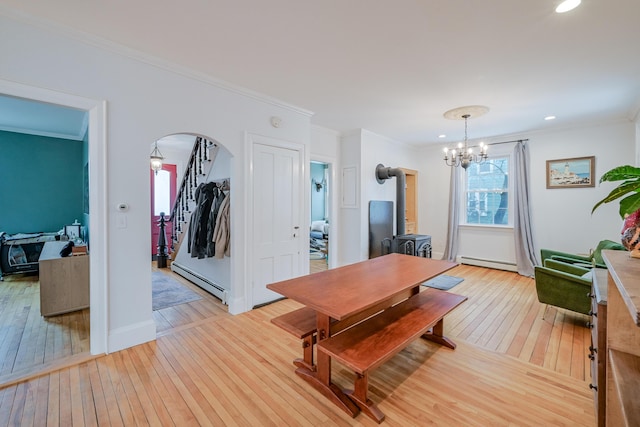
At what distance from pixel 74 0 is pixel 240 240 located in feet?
7.62

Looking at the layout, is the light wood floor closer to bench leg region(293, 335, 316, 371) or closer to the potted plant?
bench leg region(293, 335, 316, 371)

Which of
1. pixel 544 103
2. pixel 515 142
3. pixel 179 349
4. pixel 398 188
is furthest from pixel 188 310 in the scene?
pixel 515 142

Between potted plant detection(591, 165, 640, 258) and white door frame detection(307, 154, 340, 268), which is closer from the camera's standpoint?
potted plant detection(591, 165, 640, 258)

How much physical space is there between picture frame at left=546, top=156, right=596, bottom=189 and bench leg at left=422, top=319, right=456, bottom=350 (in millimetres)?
3934

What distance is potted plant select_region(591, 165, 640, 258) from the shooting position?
1.09m

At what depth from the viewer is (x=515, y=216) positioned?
197 inches

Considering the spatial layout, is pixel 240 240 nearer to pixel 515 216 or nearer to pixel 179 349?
pixel 179 349

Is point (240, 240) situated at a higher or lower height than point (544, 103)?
lower

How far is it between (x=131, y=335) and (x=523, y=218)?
595 cm

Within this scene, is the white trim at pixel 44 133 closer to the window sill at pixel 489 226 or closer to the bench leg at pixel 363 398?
the bench leg at pixel 363 398

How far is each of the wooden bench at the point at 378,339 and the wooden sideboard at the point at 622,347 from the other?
3.11 ft

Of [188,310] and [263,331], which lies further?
[188,310]

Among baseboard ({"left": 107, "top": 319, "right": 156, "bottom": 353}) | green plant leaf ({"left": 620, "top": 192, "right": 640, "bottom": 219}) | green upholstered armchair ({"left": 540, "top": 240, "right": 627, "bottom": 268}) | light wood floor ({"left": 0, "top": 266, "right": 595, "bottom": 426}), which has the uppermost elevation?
green plant leaf ({"left": 620, "top": 192, "right": 640, "bottom": 219})

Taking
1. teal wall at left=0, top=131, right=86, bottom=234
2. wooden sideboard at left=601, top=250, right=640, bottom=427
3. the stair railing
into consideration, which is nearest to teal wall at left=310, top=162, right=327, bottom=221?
the stair railing
